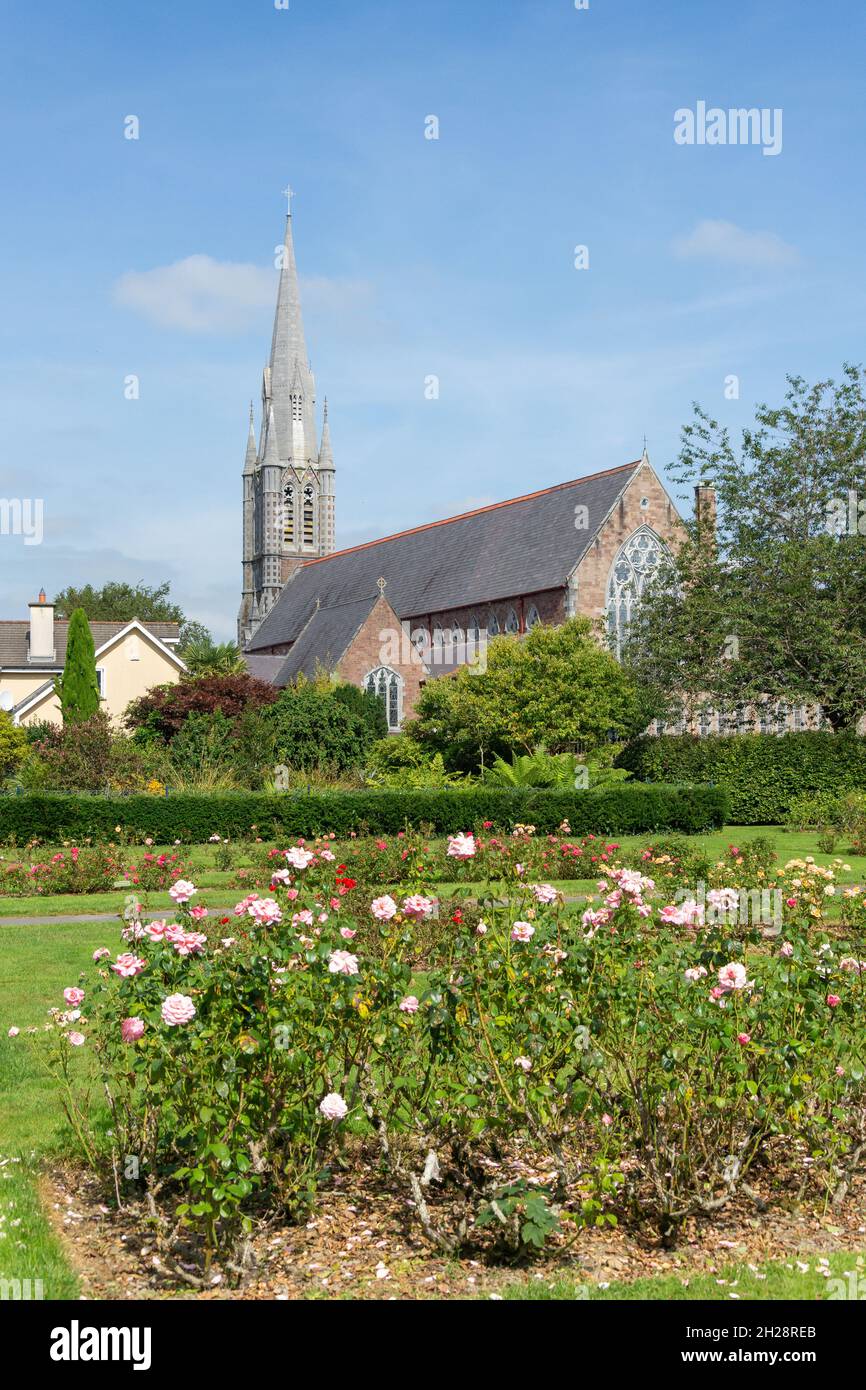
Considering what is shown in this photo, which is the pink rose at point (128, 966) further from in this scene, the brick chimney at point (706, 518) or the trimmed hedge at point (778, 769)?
the brick chimney at point (706, 518)

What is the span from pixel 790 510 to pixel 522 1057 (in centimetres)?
3163

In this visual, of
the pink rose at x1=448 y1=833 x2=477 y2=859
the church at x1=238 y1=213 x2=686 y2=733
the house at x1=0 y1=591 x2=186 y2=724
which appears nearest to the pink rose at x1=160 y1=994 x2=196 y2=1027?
the pink rose at x1=448 y1=833 x2=477 y2=859

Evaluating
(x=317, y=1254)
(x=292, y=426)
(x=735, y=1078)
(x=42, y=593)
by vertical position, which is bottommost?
(x=317, y=1254)

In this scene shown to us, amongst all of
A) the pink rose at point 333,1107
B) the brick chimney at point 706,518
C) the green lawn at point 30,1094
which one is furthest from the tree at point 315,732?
the pink rose at point 333,1107

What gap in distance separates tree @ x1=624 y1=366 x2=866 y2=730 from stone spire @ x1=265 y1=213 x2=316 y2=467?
165 ft

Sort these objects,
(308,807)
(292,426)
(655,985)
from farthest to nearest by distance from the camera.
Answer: (292,426) → (308,807) → (655,985)

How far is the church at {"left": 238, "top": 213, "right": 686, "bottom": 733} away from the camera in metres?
47.5

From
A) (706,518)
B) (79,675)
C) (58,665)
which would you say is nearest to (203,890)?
(706,518)

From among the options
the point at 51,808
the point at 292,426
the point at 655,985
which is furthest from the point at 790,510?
the point at 292,426

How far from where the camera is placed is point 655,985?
19.0 ft

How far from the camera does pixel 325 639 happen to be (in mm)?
53031

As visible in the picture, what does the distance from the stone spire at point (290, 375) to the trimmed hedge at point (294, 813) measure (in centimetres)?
6169

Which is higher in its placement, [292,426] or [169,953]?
[292,426]
